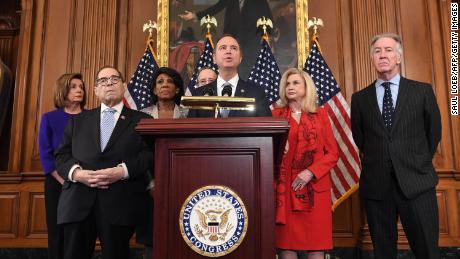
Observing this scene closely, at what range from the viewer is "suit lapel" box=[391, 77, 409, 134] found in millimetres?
2908

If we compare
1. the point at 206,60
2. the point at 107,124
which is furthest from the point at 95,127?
the point at 206,60

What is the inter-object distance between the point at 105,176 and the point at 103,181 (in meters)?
0.04

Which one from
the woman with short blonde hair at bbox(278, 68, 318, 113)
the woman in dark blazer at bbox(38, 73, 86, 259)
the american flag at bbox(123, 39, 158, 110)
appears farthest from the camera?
the american flag at bbox(123, 39, 158, 110)

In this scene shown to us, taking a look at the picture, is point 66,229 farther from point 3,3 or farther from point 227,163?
point 3,3

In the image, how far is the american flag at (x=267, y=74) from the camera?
4938 millimetres

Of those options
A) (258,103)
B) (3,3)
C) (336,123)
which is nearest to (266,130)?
(258,103)

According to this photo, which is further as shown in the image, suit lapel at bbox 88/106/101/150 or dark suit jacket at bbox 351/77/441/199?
dark suit jacket at bbox 351/77/441/199

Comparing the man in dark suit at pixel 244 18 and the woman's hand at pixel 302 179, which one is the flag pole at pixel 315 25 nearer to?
the man in dark suit at pixel 244 18

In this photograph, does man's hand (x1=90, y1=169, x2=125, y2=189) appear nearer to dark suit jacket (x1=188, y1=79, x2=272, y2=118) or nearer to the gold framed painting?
dark suit jacket (x1=188, y1=79, x2=272, y2=118)

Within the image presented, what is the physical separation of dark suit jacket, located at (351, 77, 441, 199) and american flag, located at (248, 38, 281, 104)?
1932mm

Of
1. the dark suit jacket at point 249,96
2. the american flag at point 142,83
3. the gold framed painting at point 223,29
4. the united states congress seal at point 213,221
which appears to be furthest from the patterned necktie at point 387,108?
the american flag at point 142,83

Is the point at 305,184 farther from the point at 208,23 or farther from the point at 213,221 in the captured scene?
the point at 208,23

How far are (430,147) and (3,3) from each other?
18.6 feet

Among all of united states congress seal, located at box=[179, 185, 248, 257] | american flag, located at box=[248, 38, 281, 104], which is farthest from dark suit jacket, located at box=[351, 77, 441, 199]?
american flag, located at box=[248, 38, 281, 104]
